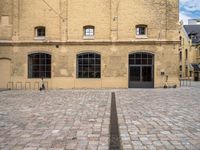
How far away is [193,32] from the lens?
196 ft

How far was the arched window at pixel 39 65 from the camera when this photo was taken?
2689 centimetres

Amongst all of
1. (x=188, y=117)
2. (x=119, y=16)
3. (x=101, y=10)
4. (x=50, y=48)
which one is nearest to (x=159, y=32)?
(x=119, y=16)

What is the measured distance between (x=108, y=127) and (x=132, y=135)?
4.00 feet

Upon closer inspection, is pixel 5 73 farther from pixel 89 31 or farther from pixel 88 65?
pixel 89 31

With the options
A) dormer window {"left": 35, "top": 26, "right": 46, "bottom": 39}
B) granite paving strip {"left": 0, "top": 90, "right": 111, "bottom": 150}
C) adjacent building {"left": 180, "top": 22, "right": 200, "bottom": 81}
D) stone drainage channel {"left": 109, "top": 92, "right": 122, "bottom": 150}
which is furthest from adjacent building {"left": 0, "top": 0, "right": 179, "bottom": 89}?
adjacent building {"left": 180, "top": 22, "right": 200, "bottom": 81}

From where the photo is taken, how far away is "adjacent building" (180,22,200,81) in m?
55.8

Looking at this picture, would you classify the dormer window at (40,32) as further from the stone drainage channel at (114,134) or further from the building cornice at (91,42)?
the stone drainage channel at (114,134)

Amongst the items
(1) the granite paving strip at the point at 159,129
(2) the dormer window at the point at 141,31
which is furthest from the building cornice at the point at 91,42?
(1) the granite paving strip at the point at 159,129

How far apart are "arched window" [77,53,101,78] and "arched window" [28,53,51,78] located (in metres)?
2.86

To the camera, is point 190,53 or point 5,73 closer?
point 5,73

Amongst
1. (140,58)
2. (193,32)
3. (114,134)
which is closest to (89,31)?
Answer: (140,58)

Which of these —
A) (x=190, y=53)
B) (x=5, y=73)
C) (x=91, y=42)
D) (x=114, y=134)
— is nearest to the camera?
(x=114, y=134)

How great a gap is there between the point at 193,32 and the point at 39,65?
4186cm

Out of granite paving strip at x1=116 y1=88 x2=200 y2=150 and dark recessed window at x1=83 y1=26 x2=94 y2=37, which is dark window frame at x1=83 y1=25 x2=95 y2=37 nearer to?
dark recessed window at x1=83 y1=26 x2=94 y2=37
